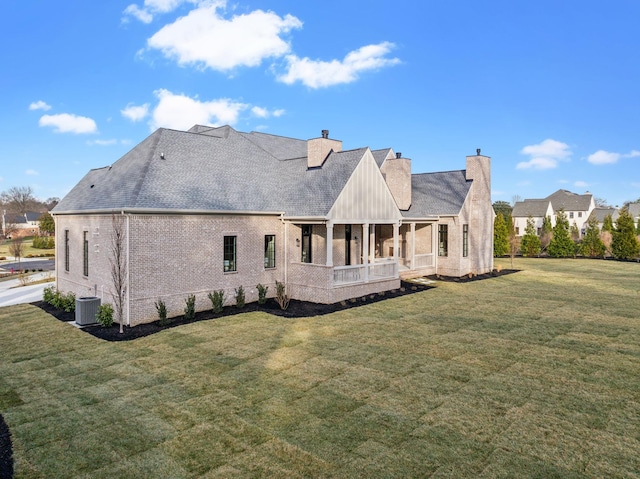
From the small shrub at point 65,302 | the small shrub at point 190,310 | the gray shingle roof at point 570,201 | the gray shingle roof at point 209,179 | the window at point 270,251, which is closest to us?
the small shrub at point 190,310

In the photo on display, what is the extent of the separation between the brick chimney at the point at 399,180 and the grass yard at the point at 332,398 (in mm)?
13611

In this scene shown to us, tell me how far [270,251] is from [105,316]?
25.1 feet

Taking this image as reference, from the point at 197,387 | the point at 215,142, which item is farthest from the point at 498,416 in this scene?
the point at 215,142

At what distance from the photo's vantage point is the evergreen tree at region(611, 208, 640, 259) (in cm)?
3762

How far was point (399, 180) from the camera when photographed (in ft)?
93.1

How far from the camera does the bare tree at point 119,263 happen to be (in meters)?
14.9

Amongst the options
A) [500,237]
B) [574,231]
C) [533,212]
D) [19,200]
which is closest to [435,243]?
[500,237]

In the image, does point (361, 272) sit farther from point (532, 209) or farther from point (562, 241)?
point (532, 209)

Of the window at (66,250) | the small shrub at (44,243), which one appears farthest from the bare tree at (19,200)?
the window at (66,250)

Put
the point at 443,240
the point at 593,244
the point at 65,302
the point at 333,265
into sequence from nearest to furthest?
1. the point at 65,302
2. the point at 333,265
3. the point at 443,240
4. the point at 593,244

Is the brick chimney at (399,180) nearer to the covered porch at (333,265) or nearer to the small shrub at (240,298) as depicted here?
the covered porch at (333,265)

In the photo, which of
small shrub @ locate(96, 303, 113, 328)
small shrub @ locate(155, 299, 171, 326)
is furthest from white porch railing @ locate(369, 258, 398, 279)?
small shrub @ locate(96, 303, 113, 328)

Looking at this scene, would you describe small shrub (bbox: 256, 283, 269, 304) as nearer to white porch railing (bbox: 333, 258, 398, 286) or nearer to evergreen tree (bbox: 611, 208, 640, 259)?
white porch railing (bbox: 333, 258, 398, 286)

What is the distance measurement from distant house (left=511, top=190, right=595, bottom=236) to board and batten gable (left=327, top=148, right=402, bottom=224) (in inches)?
2419
